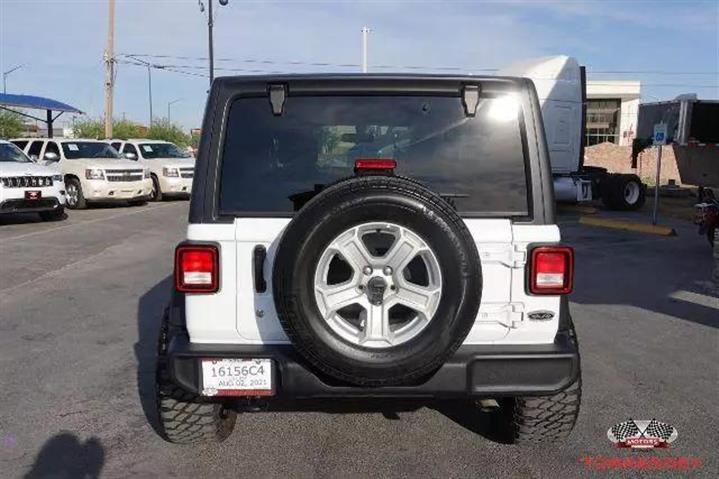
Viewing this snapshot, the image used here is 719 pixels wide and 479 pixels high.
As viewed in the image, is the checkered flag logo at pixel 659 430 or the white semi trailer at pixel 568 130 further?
the white semi trailer at pixel 568 130

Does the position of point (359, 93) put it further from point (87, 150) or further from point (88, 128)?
point (88, 128)

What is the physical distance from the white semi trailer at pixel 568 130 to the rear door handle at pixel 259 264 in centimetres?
1576

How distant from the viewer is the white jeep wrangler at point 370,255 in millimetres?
3092

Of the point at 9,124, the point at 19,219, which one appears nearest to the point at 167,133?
the point at 9,124

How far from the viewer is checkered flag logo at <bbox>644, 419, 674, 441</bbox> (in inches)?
163

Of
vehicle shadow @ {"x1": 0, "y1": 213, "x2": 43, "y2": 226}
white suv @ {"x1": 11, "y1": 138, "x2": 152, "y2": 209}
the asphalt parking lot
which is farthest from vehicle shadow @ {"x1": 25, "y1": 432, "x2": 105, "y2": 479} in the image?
white suv @ {"x1": 11, "y1": 138, "x2": 152, "y2": 209}

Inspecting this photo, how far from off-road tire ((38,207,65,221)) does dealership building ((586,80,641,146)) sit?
3948 centimetres

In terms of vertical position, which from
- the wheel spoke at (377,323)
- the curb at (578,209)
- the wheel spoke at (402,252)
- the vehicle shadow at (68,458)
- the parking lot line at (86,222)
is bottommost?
the vehicle shadow at (68,458)

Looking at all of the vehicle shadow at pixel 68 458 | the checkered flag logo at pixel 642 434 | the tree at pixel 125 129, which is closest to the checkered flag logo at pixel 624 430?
the checkered flag logo at pixel 642 434

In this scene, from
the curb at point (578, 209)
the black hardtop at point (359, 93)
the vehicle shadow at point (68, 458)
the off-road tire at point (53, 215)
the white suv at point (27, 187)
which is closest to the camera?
the black hardtop at point (359, 93)

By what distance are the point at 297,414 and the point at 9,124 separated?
47919mm

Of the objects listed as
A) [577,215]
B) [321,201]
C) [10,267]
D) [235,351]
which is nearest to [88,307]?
[10,267]

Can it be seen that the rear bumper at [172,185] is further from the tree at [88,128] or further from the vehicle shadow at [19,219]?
the tree at [88,128]

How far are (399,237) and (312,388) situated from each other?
0.80 metres
